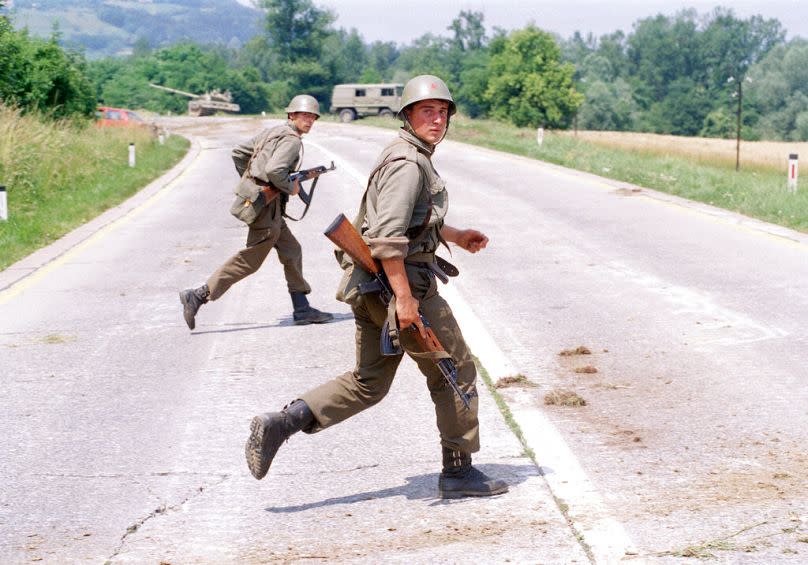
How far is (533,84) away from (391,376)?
4136 inches

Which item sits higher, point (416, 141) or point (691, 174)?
point (416, 141)

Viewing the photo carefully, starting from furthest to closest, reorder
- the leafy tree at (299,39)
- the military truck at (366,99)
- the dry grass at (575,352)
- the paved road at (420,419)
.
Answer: the leafy tree at (299,39), the military truck at (366,99), the dry grass at (575,352), the paved road at (420,419)

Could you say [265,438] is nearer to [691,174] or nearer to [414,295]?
[414,295]

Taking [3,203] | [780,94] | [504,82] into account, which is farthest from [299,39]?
[3,203]

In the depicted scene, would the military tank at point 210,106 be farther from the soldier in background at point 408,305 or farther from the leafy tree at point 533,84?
the soldier in background at point 408,305

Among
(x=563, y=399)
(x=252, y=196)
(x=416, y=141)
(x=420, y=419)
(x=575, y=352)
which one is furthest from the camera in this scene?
(x=252, y=196)

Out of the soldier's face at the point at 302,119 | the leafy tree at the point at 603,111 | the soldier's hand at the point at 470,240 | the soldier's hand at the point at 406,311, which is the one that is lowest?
the leafy tree at the point at 603,111

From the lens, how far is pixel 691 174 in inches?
989

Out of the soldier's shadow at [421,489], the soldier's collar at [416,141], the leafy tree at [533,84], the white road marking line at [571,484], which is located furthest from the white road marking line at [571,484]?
the leafy tree at [533,84]

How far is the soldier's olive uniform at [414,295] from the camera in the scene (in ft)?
15.2

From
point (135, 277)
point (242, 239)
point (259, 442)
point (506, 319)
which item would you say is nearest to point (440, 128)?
point (259, 442)

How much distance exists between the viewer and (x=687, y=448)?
18.4ft

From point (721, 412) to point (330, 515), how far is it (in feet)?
Answer: 7.99

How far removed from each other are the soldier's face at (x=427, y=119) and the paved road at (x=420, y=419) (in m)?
1.50
